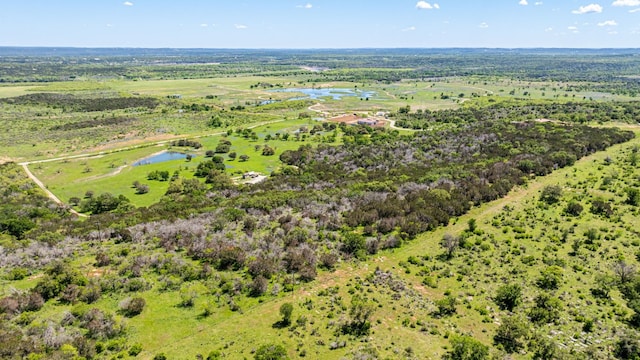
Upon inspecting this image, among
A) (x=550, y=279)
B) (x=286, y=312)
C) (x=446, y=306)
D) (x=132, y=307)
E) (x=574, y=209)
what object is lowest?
(x=446, y=306)

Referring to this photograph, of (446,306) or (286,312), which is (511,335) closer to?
(446,306)

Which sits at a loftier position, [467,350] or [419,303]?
[467,350]

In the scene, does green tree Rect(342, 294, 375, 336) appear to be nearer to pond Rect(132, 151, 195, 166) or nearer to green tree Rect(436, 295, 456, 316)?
green tree Rect(436, 295, 456, 316)

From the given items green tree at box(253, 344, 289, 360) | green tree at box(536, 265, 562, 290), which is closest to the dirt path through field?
green tree at box(253, 344, 289, 360)

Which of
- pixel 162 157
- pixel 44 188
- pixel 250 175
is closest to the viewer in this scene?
pixel 44 188

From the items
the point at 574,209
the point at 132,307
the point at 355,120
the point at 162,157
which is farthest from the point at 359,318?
the point at 355,120

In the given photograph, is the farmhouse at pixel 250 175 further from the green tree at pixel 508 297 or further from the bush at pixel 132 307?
the green tree at pixel 508 297

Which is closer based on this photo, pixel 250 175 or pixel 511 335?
pixel 511 335

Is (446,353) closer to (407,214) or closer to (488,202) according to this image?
(407,214)

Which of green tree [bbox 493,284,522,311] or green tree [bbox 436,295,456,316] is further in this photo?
green tree [bbox 493,284,522,311]
